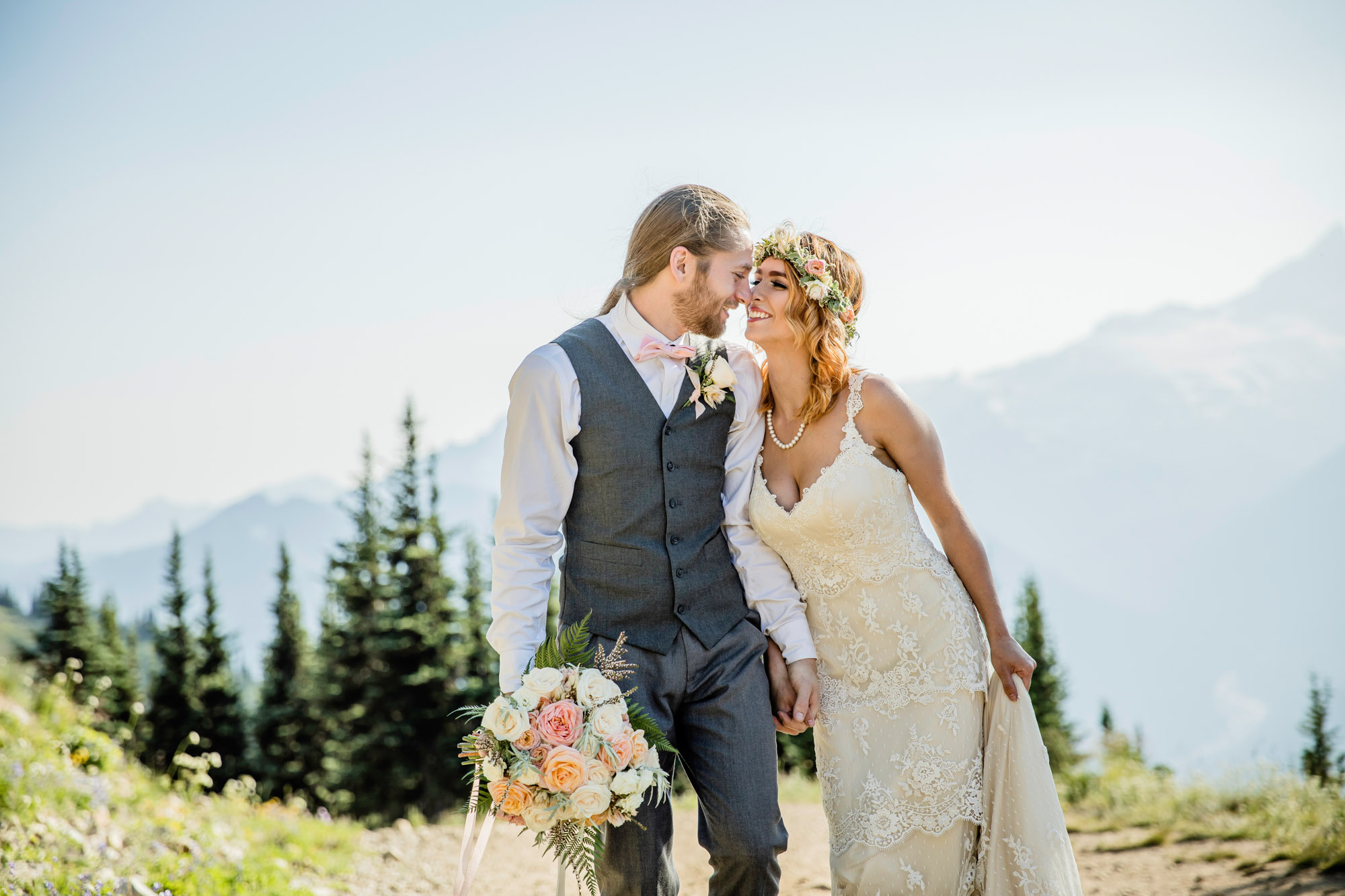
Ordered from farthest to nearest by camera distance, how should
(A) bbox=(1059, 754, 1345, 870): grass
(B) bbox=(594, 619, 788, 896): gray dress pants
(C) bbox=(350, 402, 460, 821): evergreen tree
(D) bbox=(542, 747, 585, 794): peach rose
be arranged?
(C) bbox=(350, 402, 460, 821): evergreen tree, (A) bbox=(1059, 754, 1345, 870): grass, (B) bbox=(594, 619, 788, 896): gray dress pants, (D) bbox=(542, 747, 585, 794): peach rose

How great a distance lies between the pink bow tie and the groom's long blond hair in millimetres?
301

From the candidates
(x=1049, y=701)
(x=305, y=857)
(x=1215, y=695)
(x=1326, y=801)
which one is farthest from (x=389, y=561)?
(x=1215, y=695)

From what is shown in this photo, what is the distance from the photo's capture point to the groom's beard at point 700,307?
3.20 m

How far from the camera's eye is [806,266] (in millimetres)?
3291

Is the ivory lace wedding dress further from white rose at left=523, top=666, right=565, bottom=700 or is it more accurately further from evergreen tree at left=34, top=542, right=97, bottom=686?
evergreen tree at left=34, top=542, right=97, bottom=686

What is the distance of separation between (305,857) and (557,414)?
4.64 metres

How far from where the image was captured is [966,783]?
3180mm

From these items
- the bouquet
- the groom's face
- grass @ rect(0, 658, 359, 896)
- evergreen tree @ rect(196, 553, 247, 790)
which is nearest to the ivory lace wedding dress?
the groom's face

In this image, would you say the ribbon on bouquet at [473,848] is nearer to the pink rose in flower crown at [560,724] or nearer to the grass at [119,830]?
the pink rose in flower crown at [560,724]

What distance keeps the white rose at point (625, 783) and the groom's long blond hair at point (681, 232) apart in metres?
1.63

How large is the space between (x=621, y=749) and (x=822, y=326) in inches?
67.1

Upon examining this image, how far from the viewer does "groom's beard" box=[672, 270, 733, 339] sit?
126 inches

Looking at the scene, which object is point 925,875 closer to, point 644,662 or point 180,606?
point 644,662

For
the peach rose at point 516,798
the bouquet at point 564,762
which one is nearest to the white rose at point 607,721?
the bouquet at point 564,762
